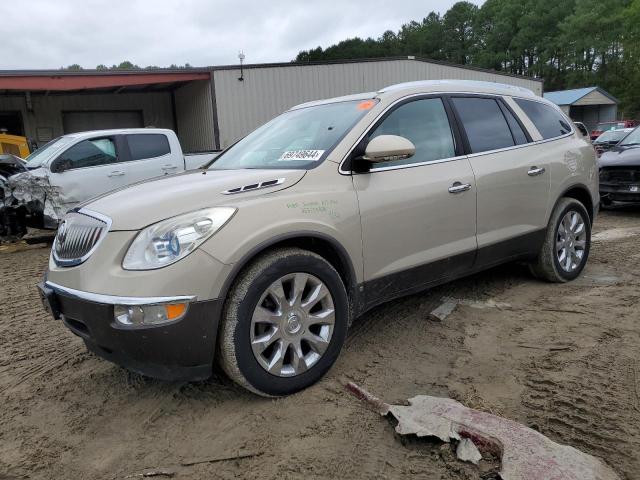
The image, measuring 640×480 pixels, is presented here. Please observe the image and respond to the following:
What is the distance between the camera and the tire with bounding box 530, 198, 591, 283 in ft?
15.3

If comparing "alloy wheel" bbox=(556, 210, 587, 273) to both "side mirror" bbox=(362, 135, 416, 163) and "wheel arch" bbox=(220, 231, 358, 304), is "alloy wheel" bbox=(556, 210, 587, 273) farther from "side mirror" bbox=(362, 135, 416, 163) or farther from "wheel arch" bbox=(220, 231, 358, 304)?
"wheel arch" bbox=(220, 231, 358, 304)

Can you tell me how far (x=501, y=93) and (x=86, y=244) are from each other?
11.6 feet

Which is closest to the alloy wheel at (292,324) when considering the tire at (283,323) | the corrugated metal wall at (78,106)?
the tire at (283,323)

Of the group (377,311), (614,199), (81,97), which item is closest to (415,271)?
(377,311)

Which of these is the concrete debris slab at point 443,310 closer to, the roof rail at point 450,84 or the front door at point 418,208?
the front door at point 418,208

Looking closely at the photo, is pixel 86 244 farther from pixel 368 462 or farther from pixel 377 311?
pixel 377 311

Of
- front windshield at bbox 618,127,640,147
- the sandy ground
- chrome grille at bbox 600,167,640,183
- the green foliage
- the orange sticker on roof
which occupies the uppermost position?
the green foliage

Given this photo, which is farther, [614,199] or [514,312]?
[614,199]

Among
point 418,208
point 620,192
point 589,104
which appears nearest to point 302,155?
point 418,208

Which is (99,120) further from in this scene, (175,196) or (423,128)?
(175,196)

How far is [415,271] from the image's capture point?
352 centimetres

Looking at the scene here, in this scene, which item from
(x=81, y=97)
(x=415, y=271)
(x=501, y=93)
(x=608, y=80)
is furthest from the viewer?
(x=608, y=80)

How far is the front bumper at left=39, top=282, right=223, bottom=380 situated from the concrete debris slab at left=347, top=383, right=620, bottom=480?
3.06ft

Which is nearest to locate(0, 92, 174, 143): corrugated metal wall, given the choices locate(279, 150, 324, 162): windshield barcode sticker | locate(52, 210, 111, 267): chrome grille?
locate(52, 210, 111, 267): chrome grille
